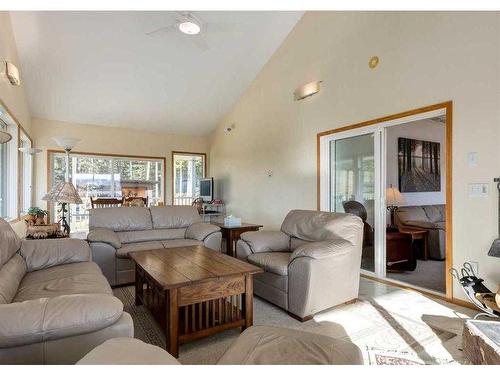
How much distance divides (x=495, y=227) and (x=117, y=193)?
653 cm

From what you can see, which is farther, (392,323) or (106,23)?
(106,23)

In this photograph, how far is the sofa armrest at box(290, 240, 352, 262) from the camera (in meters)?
2.36

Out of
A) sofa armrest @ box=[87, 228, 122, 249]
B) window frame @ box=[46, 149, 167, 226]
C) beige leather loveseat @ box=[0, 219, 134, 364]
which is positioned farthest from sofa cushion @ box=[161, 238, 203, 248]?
window frame @ box=[46, 149, 167, 226]

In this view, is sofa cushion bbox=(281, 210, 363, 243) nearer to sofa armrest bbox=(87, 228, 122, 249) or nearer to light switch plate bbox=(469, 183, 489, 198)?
light switch plate bbox=(469, 183, 489, 198)

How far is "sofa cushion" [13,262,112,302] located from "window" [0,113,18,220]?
231 cm

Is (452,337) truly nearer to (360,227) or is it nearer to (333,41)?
(360,227)

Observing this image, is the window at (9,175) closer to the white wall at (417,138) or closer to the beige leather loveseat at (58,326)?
the beige leather loveseat at (58,326)

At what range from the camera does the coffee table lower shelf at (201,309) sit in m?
1.86

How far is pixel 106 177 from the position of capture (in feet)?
21.0

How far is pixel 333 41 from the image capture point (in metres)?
3.99

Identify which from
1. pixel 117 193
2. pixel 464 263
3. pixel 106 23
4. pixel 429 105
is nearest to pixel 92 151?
pixel 117 193

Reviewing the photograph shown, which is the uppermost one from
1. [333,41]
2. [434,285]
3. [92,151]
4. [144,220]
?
[333,41]

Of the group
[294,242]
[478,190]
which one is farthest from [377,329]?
[478,190]

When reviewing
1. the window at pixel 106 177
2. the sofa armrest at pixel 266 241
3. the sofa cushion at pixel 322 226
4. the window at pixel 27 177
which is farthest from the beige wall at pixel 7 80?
the sofa cushion at pixel 322 226
